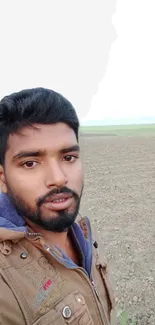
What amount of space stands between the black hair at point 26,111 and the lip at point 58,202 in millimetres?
206

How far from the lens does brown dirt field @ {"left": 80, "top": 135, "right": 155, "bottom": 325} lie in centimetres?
367

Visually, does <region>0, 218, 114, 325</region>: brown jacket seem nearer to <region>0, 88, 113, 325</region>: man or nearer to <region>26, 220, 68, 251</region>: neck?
<region>0, 88, 113, 325</region>: man

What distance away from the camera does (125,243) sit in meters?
5.18

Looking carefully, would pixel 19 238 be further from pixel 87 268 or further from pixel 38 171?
pixel 87 268

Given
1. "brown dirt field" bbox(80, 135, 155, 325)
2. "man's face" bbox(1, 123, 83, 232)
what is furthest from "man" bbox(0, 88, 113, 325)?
"brown dirt field" bbox(80, 135, 155, 325)

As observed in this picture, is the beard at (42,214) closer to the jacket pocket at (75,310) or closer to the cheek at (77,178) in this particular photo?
the cheek at (77,178)

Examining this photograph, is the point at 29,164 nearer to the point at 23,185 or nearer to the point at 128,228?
the point at 23,185

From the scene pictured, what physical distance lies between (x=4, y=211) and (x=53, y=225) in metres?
0.17

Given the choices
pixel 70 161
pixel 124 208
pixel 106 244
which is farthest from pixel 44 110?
pixel 124 208

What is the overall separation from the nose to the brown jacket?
0.57ft

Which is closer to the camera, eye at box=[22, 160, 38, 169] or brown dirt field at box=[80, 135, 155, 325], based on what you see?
eye at box=[22, 160, 38, 169]

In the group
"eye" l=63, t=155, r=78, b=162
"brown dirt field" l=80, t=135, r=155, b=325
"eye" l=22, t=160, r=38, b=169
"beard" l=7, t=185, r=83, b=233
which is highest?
"eye" l=22, t=160, r=38, b=169

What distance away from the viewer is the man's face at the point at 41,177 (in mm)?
1272

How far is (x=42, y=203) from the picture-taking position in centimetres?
128
